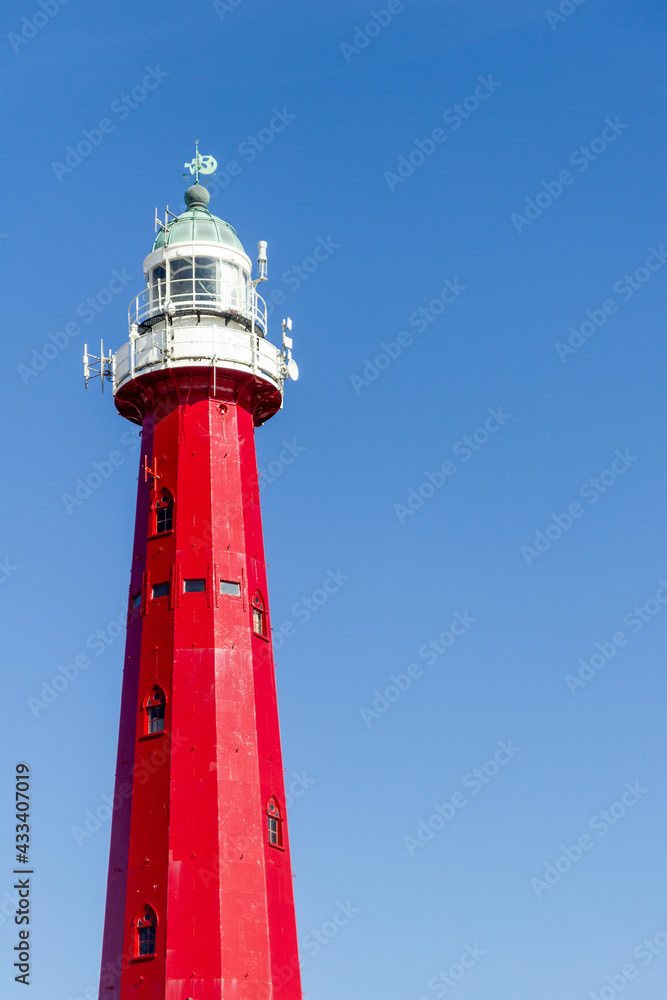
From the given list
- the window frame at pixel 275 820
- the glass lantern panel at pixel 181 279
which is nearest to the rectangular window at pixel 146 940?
the window frame at pixel 275 820

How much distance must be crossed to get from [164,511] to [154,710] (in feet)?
25.7

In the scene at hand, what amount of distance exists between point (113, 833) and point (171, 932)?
5.07m

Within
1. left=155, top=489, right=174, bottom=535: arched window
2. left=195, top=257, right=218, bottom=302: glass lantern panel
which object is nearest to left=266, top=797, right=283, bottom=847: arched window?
left=155, top=489, right=174, bottom=535: arched window

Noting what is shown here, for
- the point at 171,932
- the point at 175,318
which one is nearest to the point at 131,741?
the point at 171,932

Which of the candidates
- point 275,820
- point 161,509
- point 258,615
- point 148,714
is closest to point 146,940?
point 275,820

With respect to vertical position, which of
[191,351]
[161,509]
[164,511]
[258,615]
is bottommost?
[258,615]

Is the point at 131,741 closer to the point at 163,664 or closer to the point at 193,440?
the point at 163,664

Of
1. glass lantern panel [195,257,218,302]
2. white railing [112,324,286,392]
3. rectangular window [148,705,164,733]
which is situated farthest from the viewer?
glass lantern panel [195,257,218,302]

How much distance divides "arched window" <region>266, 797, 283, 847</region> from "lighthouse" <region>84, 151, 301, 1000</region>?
81 mm

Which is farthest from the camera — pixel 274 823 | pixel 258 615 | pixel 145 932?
pixel 258 615

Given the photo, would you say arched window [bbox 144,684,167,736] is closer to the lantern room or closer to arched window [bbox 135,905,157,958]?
arched window [bbox 135,905,157,958]

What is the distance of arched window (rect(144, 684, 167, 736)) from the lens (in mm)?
54688

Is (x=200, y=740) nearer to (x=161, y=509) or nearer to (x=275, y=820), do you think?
(x=275, y=820)

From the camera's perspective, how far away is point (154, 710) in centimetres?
5497
